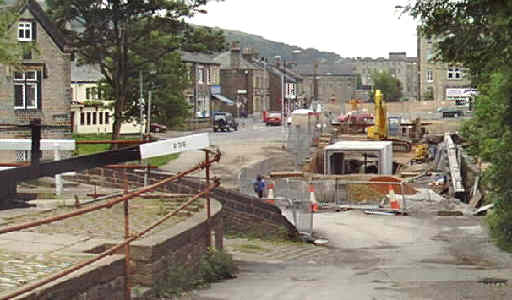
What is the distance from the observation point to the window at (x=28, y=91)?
4362cm

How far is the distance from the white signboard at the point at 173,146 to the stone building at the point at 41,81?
110ft

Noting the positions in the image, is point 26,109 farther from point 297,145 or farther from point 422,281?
point 422,281

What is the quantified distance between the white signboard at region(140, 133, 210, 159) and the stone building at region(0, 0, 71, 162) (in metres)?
33.5

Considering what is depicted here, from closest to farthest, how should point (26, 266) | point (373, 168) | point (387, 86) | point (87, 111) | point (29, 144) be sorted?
point (26, 266)
point (29, 144)
point (373, 168)
point (87, 111)
point (387, 86)

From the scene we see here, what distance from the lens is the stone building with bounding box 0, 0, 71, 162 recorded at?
1699 inches

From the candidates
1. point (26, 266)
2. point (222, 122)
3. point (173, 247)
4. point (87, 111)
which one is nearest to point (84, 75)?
point (87, 111)

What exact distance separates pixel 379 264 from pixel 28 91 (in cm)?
3059

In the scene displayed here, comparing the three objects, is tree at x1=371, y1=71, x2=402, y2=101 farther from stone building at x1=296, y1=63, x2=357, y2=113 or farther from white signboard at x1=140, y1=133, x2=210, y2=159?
white signboard at x1=140, y1=133, x2=210, y2=159

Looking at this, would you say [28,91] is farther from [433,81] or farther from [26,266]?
[433,81]

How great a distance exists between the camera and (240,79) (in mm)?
126875

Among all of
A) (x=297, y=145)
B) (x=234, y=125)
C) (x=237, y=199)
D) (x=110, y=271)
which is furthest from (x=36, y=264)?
(x=234, y=125)

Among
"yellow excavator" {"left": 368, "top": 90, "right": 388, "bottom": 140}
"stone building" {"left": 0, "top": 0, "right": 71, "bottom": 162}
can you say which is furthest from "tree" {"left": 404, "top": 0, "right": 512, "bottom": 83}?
"yellow excavator" {"left": 368, "top": 90, "right": 388, "bottom": 140}

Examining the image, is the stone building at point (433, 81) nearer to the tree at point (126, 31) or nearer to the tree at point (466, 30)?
the tree at point (126, 31)

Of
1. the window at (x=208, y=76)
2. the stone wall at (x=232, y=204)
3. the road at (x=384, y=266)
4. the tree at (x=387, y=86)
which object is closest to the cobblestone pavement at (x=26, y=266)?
the road at (x=384, y=266)
